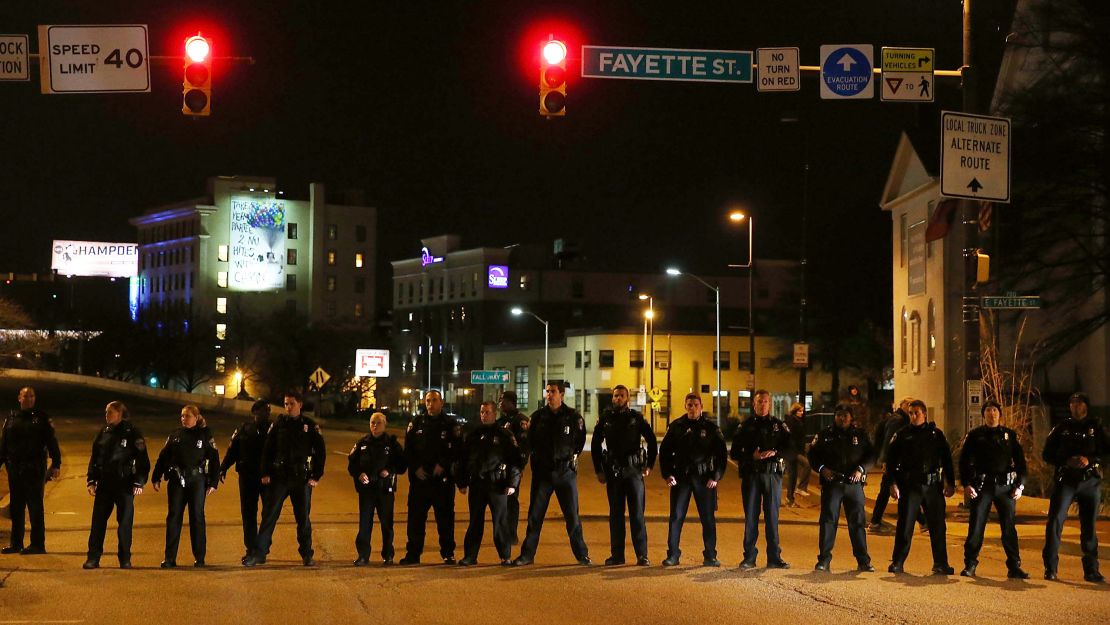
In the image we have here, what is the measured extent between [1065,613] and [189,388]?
119995 millimetres

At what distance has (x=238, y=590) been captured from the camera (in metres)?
12.8

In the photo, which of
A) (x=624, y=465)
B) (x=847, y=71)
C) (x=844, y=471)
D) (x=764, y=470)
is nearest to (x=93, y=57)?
(x=624, y=465)

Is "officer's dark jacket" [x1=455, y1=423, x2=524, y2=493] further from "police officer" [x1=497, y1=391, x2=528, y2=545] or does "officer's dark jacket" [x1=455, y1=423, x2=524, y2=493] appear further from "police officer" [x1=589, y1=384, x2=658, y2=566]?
"police officer" [x1=589, y1=384, x2=658, y2=566]

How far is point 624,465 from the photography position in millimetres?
14945

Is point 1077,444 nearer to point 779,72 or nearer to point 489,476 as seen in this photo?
point 489,476

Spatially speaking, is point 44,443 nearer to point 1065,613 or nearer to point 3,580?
point 3,580

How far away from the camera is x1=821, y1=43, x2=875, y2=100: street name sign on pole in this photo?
61.1ft

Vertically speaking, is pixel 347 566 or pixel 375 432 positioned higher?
pixel 375 432

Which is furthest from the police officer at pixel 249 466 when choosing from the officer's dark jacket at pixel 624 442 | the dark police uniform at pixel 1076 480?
the dark police uniform at pixel 1076 480

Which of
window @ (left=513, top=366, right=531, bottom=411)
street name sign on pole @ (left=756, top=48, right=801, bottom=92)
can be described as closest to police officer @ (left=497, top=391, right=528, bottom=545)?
street name sign on pole @ (left=756, top=48, right=801, bottom=92)

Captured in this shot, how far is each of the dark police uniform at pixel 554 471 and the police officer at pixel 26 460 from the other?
5.48 m

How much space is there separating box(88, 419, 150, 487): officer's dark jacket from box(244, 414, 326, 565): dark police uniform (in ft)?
4.33

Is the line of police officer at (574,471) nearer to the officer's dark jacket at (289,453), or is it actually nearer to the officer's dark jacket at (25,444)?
the officer's dark jacket at (289,453)

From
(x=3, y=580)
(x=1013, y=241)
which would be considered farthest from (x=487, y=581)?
(x=1013, y=241)
